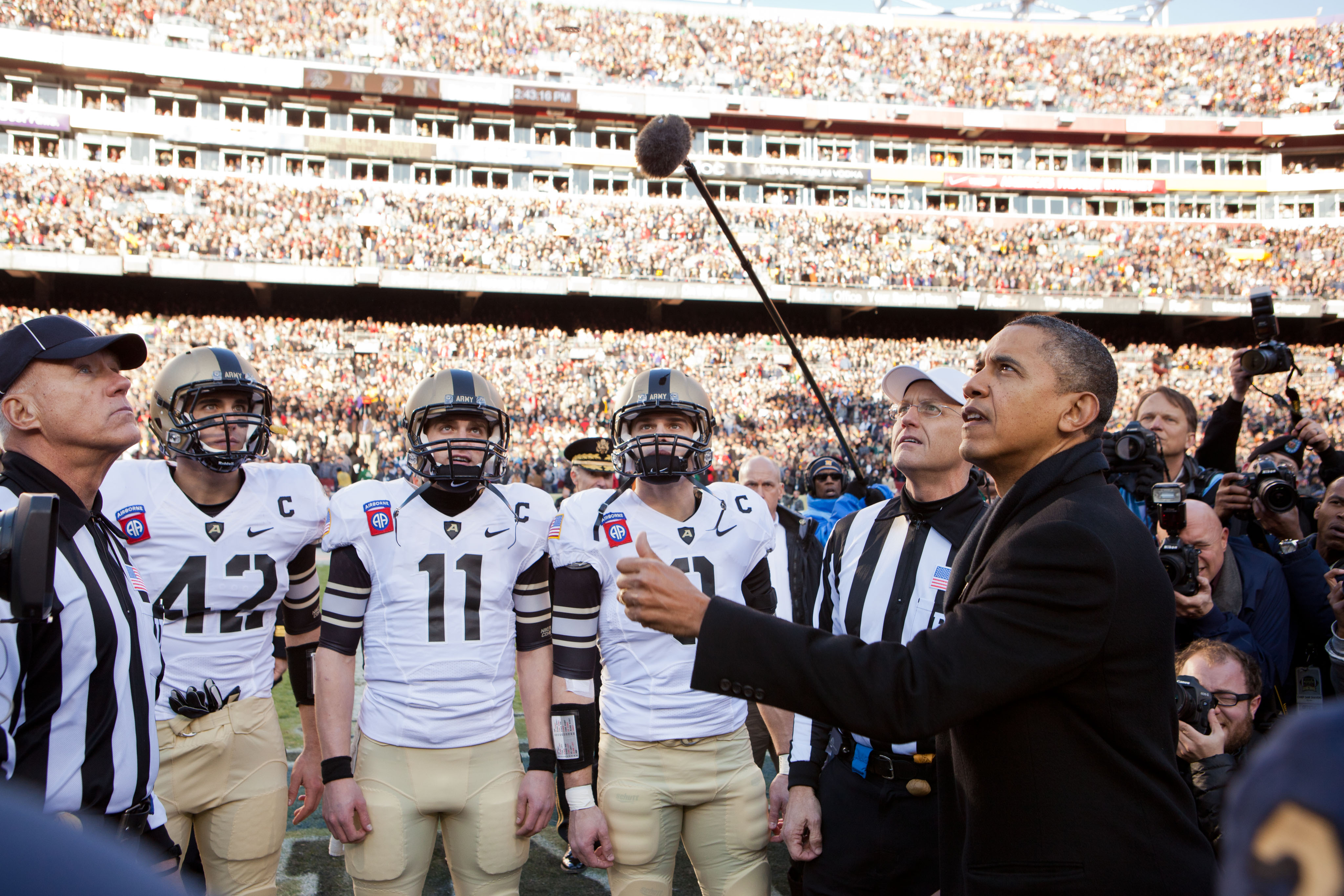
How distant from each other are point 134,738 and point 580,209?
29.3 m

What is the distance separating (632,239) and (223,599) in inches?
1076

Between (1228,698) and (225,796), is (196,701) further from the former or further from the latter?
(1228,698)

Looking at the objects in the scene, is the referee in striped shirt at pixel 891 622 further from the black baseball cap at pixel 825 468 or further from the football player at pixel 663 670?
the black baseball cap at pixel 825 468

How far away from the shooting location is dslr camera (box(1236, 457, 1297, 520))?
12.7 ft

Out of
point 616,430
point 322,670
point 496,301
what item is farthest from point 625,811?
point 496,301

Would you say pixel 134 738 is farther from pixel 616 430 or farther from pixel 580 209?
pixel 580 209

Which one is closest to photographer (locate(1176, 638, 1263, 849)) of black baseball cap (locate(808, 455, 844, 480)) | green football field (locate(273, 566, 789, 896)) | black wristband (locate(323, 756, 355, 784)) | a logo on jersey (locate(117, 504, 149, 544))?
green football field (locate(273, 566, 789, 896))

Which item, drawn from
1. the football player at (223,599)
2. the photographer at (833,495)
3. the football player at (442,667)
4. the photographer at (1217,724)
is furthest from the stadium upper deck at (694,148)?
the photographer at (1217,724)

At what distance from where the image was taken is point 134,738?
218cm

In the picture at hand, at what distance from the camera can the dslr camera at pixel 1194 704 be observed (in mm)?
2457

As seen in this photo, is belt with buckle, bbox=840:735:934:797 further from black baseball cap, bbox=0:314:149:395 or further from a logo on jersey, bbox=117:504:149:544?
a logo on jersey, bbox=117:504:149:544

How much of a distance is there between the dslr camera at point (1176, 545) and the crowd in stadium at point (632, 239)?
1023 inches

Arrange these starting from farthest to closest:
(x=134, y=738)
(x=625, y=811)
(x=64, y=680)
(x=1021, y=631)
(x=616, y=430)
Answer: (x=616, y=430)
(x=625, y=811)
(x=134, y=738)
(x=64, y=680)
(x=1021, y=631)

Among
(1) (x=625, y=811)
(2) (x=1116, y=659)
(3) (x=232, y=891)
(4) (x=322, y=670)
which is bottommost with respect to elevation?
(3) (x=232, y=891)
